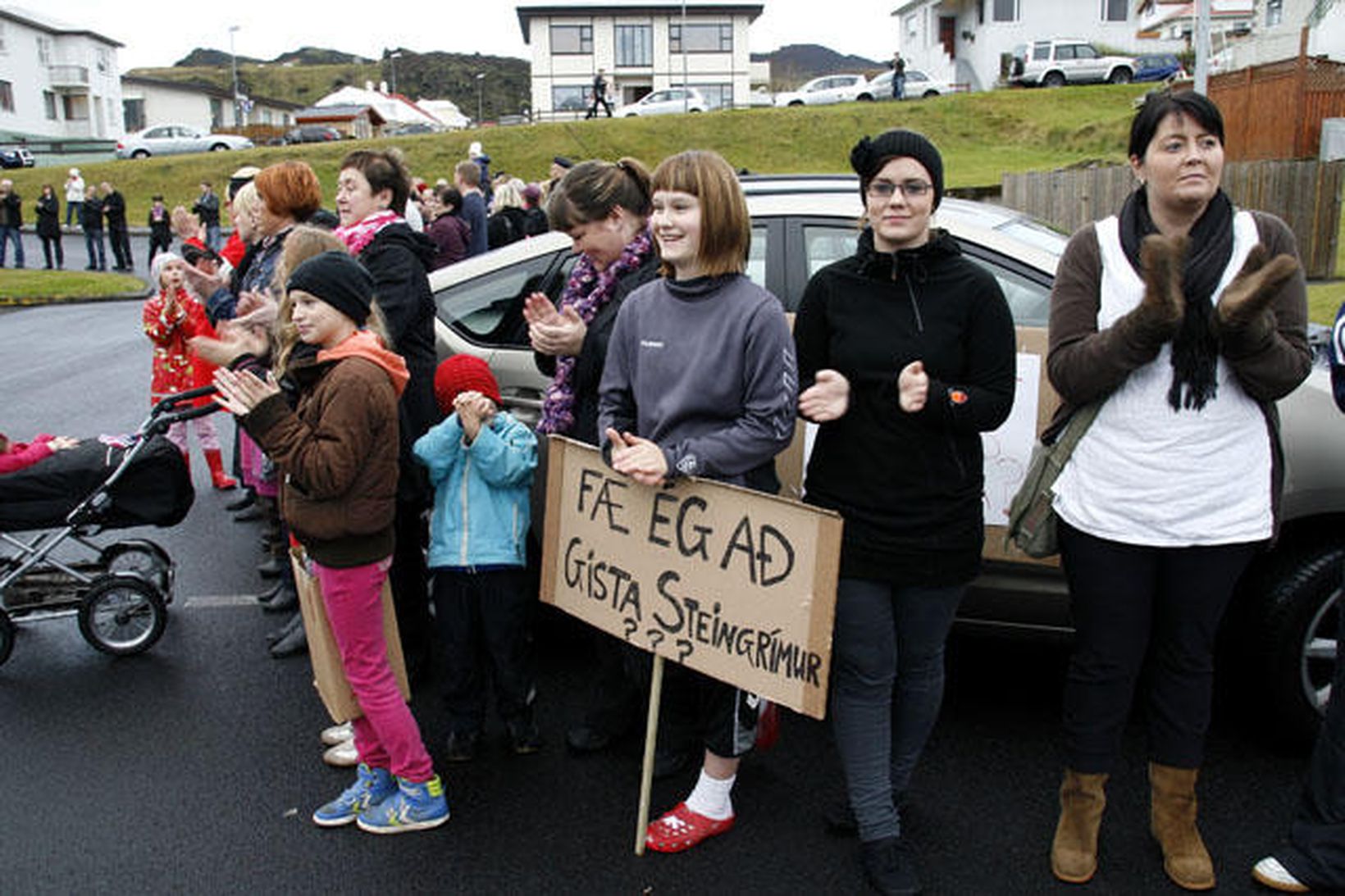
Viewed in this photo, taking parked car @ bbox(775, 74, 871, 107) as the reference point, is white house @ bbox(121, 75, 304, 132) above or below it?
above

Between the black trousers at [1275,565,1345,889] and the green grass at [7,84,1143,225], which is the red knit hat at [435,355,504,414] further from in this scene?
the green grass at [7,84,1143,225]

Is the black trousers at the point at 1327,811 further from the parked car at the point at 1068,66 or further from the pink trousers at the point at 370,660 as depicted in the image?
the parked car at the point at 1068,66

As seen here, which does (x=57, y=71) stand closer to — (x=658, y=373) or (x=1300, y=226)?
(x=1300, y=226)

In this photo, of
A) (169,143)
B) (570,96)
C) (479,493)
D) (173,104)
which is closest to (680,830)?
(479,493)

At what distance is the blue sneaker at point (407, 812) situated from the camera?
3379mm

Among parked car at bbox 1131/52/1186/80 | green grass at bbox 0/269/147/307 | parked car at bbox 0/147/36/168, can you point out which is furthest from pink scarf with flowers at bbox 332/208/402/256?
parked car at bbox 1131/52/1186/80

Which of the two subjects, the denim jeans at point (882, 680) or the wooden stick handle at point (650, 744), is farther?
the wooden stick handle at point (650, 744)

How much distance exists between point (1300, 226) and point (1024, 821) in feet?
48.3


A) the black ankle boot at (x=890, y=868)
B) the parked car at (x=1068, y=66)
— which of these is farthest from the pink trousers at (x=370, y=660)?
the parked car at (x=1068, y=66)

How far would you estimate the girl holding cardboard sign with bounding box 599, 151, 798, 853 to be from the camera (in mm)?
2861

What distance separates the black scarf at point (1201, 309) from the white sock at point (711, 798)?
1.68 meters

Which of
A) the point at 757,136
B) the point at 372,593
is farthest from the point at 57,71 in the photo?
the point at 372,593

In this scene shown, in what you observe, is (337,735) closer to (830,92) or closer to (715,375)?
(715,375)

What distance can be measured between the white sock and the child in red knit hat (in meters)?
0.83
